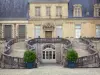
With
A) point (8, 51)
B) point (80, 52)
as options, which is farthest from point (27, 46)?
point (80, 52)

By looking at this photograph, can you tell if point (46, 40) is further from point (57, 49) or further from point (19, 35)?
point (19, 35)

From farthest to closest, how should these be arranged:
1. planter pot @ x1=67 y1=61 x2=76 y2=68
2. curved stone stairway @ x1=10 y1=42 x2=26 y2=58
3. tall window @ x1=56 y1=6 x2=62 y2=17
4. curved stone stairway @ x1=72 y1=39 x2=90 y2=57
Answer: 1. tall window @ x1=56 y1=6 x2=62 y2=17
2. curved stone stairway @ x1=72 y1=39 x2=90 y2=57
3. curved stone stairway @ x1=10 y1=42 x2=26 y2=58
4. planter pot @ x1=67 y1=61 x2=76 y2=68

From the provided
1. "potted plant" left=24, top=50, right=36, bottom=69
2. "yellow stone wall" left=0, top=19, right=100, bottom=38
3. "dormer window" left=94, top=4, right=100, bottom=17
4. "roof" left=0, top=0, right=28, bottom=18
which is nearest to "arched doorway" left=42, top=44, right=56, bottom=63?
"yellow stone wall" left=0, top=19, right=100, bottom=38

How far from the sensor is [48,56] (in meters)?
41.4

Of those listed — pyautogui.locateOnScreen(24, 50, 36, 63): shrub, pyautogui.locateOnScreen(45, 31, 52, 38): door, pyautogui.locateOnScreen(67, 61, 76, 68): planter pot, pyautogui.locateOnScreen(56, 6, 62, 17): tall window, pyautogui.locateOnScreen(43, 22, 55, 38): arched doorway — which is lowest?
pyautogui.locateOnScreen(67, 61, 76, 68): planter pot

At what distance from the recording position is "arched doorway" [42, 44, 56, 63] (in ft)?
135

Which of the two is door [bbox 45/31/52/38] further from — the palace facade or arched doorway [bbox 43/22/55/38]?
arched doorway [bbox 43/22/55/38]

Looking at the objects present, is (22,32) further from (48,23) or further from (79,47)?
(79,47)

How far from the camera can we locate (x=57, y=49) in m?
41.2

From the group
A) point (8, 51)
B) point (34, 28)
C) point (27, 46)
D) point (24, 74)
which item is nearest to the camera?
point (24, 74)

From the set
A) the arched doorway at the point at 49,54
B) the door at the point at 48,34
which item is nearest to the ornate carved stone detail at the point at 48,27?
the door at the point at 48,34

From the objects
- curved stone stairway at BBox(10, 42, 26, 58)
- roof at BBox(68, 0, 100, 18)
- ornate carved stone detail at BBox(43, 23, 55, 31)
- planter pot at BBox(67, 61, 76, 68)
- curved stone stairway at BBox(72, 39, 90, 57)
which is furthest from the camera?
roof at BBox(68, 0, 100, 18)

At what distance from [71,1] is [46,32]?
565cm

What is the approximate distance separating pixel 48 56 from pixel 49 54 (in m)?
0.28
